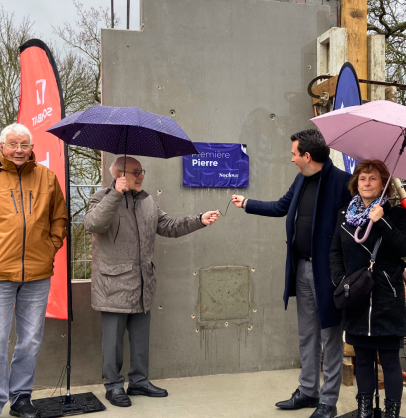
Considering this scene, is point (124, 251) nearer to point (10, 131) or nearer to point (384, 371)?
point (10, 131)

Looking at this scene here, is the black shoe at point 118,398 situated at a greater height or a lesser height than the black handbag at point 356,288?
lesser

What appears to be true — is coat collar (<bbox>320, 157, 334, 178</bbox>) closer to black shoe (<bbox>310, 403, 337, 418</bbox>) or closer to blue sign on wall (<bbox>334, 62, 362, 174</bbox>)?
blue sign on wall (<bbox>334, 62, 362, 174</bbox>)

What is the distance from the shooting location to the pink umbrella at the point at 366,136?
9.60 ft

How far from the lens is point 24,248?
132 inches

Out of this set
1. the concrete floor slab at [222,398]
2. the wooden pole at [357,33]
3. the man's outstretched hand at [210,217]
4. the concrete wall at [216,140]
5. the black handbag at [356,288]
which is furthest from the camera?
the wooden pole at [357,33]

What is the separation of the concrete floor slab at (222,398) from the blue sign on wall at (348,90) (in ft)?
6.08

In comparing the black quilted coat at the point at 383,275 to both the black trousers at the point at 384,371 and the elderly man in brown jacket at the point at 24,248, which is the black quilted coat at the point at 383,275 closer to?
the black trousers at the point at 384,371

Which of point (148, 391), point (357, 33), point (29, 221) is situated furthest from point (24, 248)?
point (357, 33)

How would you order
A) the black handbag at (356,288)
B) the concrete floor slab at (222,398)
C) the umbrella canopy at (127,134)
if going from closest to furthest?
the black handbag at (356,288), the umbrella canopy at (127,134), the concrete floor slab at (222,398)

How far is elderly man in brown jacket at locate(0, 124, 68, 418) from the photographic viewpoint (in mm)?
3344

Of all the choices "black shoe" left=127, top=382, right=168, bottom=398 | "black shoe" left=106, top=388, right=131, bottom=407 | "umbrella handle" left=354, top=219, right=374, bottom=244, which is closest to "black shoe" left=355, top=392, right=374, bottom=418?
"umbrella handle" left=354, top=219, right=374, bottom=244

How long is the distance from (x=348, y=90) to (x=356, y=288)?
162cm

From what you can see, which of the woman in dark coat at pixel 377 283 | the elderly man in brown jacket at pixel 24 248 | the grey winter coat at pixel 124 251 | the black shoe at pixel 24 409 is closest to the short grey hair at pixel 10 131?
the elderly man in brown jacket at pixel 24 248

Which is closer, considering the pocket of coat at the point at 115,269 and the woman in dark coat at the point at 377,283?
the woman in dark coat at the point at 377,283
